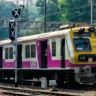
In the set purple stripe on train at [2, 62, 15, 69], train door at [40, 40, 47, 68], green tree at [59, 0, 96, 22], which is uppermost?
green tree at [59, 0, 96, 22]

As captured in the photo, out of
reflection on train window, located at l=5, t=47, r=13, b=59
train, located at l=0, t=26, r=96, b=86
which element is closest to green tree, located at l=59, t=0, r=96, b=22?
reflection on train window, located at l=5, t=47, r=13, b=59

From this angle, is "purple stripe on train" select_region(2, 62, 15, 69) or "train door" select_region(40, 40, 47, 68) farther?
"purple stripe on train" select_region(2, 62, 15, 69)

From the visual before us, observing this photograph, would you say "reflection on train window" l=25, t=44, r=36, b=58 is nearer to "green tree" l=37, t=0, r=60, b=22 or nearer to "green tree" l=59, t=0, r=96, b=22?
"green tree" l=59, t=0, r=96, b=22

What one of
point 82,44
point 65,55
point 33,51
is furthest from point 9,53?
point 82,44

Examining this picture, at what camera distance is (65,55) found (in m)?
24.6

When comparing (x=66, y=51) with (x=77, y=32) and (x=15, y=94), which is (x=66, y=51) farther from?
(x=15, y=94)

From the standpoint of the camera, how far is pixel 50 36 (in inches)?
1027

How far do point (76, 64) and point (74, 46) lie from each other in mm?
838

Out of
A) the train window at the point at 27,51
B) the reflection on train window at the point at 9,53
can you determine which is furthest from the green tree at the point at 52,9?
the train window at the point at 27,51

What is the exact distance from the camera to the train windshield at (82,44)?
24.5 m

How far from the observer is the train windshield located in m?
24.5

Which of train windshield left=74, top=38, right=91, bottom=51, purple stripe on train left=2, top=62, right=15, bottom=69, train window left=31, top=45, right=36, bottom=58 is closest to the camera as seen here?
train windshield left=74, top=38, right=91, bottom=51

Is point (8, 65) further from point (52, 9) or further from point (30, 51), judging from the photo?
Answer: point (52, 9)

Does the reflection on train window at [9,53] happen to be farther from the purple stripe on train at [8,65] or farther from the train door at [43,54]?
the train door at [43,54]
